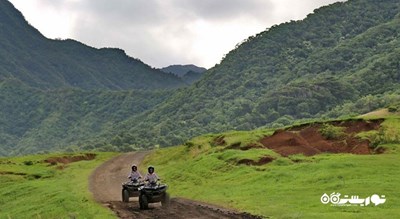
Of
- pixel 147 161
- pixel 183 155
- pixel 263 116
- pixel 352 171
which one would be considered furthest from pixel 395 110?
pixel 263 116

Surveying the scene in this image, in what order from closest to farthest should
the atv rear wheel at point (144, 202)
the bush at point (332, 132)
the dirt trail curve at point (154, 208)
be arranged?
1. the dirt trail curve at point (154, 208)
2. the atv rear wheel at point (144, 202)
3. the bush at point (332, 132)

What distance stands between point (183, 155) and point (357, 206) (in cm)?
4349

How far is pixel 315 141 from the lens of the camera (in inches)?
2114

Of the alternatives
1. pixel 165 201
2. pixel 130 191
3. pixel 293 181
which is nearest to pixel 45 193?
pixel 130 191

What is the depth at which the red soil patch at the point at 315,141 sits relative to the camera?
4981 cm

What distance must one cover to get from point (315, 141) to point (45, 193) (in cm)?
2721

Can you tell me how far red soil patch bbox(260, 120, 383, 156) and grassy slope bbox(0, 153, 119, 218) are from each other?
793 inches

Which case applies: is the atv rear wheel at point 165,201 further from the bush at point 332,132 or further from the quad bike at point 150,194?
the bush at point 332,132

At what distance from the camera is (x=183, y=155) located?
225 ft

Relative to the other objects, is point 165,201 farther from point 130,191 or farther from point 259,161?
point 259,161

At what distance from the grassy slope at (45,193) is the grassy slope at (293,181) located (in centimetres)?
790

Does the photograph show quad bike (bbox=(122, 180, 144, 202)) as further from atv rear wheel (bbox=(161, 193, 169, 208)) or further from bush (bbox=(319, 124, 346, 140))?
A: bush (bbox=(319, 124, 346, 140))

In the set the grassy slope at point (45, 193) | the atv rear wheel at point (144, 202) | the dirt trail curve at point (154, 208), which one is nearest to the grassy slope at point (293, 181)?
the dirt trail curve at point (154, 208)

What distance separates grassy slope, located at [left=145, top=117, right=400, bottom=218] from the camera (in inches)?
1051
